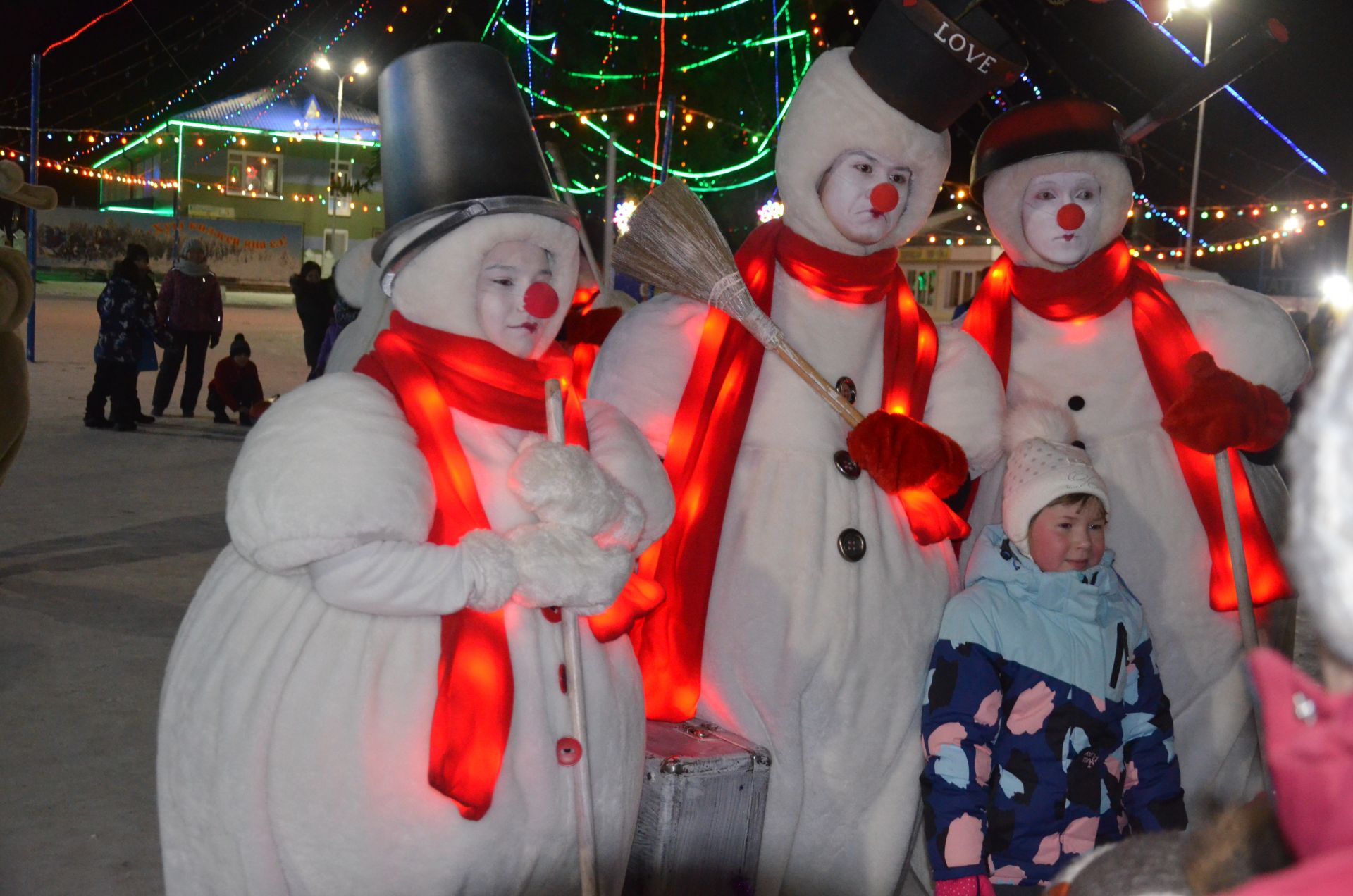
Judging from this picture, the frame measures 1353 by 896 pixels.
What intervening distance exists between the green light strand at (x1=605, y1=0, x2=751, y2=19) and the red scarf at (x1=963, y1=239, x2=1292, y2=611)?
1156cm

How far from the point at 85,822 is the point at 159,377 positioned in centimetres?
900

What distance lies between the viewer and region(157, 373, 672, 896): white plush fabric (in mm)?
2115

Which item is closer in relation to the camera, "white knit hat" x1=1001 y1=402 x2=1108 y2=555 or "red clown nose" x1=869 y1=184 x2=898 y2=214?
"white knit hat" x1=1001 y1=402 x2=1108 y2=555

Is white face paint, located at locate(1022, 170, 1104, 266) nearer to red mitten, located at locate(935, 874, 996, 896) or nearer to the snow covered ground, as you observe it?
red mitten, located at locate(935, 874, 996, 896)

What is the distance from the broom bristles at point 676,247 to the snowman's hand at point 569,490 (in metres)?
0.87

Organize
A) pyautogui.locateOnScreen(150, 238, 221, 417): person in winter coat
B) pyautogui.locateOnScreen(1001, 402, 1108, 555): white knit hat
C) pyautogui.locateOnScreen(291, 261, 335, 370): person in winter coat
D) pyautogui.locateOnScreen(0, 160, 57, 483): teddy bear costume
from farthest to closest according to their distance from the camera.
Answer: pyautogui.locateOnScreen(291, 261, 335, 370): person in winter coat → pyautogui.locateOnScreen(150, 238, 221, 417): person in winter coat → pyautogui.locateOnScreen(0, 160, 57, 483): teddy bear costume → pyautogui.locateOnScreen(1001, 402, 1108, 555): white knit hat

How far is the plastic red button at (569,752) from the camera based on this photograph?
2.25 metres

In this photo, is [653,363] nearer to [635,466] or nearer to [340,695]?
[635,466]

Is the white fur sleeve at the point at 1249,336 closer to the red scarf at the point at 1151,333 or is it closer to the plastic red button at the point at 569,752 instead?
the red scarf at the point at 1151,333

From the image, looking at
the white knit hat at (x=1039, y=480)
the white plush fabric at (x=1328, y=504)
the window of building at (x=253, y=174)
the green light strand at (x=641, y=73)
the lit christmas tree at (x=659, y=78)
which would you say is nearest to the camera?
the white plush fabric at (x=1328, y=504)

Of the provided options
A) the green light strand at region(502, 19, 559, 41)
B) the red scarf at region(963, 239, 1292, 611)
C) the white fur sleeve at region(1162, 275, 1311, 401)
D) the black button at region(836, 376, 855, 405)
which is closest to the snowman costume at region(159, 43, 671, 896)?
the black button at region(836, 376, 855, 405)

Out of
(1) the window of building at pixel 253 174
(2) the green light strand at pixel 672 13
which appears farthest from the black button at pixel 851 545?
(1) the window of building at pixel 253 174

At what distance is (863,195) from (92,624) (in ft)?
13.2

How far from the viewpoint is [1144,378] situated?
336cm
